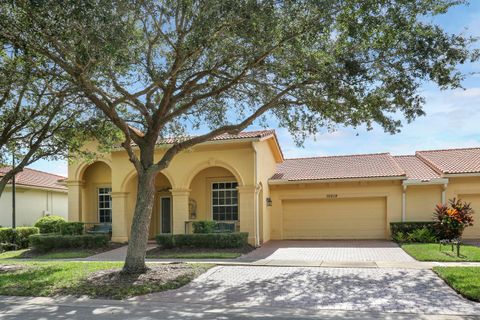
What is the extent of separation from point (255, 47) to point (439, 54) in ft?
13.2

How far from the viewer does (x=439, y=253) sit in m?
13.9

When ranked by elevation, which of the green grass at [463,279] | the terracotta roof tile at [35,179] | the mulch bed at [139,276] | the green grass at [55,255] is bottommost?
the green grass at [55,255]

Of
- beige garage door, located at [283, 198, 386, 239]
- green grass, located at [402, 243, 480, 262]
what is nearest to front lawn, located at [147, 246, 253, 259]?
beige garage door, located at [283, 198, 386, 239]

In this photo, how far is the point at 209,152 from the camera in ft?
63.0

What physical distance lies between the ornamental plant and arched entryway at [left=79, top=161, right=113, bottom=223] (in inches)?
599

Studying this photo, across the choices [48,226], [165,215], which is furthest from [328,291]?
[48,226]

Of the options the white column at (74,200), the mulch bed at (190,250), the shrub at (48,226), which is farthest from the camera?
the shrub at (48,226)

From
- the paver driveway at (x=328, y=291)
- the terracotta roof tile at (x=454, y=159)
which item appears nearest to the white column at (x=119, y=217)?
the paver driveway at (x=328, y=291)

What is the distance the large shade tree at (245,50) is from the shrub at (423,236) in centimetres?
809

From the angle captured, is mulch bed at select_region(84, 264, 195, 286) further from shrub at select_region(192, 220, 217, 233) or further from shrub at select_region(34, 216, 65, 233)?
shrub at select_region(34, 216, 65, 233)

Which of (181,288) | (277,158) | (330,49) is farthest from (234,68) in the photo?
(277,158)

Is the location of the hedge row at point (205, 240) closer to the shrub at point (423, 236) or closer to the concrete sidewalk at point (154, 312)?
the shrub at point (423, 236)

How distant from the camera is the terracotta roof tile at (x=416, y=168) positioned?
2011 cm

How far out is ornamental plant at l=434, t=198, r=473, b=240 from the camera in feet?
54.6
